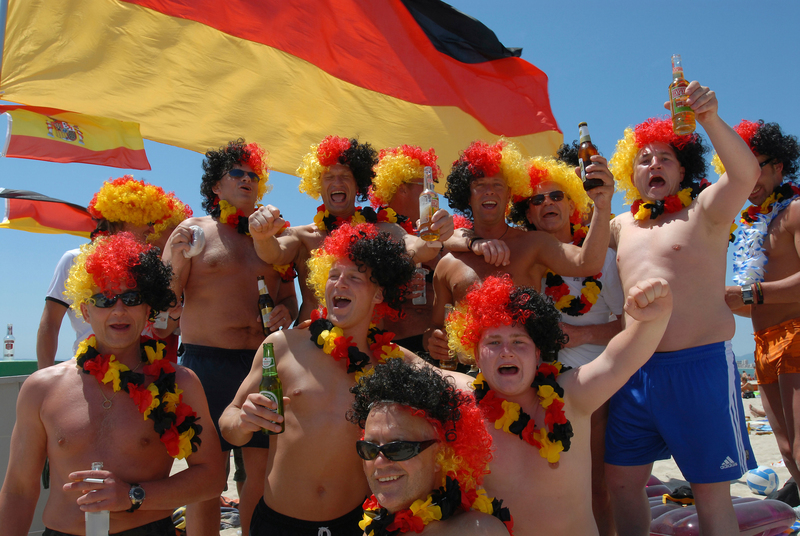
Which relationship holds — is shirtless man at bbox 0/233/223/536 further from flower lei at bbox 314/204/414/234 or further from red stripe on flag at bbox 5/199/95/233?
red stripe on flag at bbox 5/199/95/233

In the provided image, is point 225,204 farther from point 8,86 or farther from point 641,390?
point 641,390

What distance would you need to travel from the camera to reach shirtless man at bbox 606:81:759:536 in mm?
3689

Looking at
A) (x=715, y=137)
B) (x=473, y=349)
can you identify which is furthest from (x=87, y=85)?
(x=715, y=137)

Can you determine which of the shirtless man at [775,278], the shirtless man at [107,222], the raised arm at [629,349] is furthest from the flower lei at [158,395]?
the shirtless man at [775,278]

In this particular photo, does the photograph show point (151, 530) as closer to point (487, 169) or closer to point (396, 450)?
point (396, 450)

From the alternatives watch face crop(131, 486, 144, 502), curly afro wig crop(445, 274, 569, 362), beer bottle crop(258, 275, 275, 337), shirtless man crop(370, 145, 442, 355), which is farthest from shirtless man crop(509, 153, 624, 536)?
watch face crop(131, 486, 144, 502)

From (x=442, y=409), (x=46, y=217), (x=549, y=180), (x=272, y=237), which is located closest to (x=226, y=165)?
(x=272, y=237)

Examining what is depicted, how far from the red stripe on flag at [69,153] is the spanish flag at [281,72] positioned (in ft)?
1.35

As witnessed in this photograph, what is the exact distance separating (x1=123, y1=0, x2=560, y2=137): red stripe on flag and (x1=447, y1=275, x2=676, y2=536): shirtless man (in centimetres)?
536

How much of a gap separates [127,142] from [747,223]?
6.61 metres

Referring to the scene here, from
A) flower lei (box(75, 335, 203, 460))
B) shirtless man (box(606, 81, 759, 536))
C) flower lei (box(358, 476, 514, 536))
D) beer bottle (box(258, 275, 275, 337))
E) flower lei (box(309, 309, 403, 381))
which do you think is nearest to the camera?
flower lei (box(358, 476, 514, 536))

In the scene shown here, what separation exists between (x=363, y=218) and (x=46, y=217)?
22.8ft

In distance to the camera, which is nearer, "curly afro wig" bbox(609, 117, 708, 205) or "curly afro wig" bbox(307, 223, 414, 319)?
"curly afro wig" bbox(307, 223, 414, 319)

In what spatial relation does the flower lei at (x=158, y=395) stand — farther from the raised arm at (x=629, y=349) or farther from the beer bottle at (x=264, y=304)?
the raised arm at (x=629, y=349)
